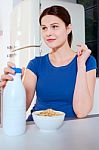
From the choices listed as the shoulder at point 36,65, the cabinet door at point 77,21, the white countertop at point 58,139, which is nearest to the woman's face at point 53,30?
the shoulder at point 36,65

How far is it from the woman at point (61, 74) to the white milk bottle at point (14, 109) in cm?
41

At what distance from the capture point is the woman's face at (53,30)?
1.28 metres

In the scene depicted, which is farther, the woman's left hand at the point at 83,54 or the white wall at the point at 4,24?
the white wall at the point at 4,24

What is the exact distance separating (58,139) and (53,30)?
2.48ft

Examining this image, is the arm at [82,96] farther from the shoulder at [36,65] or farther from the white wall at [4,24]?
the white wall at [4,24]

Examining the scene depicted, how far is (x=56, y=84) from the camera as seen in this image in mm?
1224

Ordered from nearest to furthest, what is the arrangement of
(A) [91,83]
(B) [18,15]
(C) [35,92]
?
(A) [91,83], (C) [35,92], (B) [18,15]

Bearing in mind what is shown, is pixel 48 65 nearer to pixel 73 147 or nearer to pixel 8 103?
pixel 8 103

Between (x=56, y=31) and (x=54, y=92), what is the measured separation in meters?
0.35

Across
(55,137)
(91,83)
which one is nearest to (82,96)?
(91,83)

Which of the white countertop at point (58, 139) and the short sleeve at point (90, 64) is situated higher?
the short sleeve at point (90, 64)

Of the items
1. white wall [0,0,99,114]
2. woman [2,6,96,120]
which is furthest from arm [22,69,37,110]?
white wall [0,0,99,114]

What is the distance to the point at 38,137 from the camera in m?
0.68

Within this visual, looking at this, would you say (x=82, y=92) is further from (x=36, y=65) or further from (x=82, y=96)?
(x=36, y=65)
